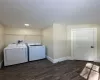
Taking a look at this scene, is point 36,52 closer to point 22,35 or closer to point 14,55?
point 14,55

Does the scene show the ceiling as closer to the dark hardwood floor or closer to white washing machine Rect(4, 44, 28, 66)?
white washing machine Rect(4, 44, 28, 66)

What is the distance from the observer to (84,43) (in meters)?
4.28

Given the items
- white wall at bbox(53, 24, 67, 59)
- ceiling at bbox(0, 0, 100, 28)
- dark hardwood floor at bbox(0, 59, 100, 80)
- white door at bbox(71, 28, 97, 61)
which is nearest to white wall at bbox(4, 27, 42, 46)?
white wall at bbox(53, 24, 67, 59)

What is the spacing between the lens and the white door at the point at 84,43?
4.13 metres

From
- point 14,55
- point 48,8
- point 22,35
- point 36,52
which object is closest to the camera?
point 48,8

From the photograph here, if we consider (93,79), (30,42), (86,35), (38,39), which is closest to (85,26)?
(86,35)

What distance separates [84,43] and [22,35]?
376 centimetres

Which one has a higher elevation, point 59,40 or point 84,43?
point 59,40

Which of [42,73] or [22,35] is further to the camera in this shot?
[22,35]

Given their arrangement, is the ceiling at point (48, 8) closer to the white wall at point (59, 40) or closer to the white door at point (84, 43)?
the white wall at point (59, 40)

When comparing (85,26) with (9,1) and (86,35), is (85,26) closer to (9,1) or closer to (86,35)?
(86,35)

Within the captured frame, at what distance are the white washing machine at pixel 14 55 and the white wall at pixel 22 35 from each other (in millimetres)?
1041

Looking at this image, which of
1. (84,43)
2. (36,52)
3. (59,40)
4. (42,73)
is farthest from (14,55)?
(84,43)

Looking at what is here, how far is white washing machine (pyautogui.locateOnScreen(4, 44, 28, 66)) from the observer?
361 cm
